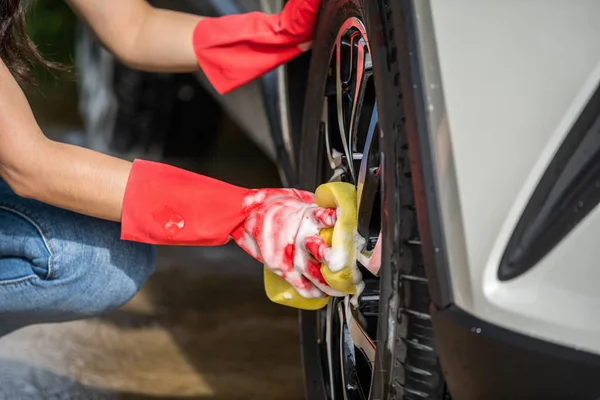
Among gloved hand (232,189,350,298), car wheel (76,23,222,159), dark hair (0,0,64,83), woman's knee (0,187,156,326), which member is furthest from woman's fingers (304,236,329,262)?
car wheel (76,23,222,159)

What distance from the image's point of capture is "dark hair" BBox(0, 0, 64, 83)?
1.45 meters

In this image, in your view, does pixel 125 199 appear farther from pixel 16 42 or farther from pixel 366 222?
pixel 16 42

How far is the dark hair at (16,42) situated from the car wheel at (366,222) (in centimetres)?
51

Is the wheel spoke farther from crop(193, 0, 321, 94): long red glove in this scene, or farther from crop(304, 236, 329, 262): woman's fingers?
crop(304, 236, 329, 262): woman's fingers

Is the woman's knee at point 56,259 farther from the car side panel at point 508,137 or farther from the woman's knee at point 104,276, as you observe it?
the car side panel at point 508,137

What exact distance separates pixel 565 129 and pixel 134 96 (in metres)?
2.05

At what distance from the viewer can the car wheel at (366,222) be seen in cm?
95

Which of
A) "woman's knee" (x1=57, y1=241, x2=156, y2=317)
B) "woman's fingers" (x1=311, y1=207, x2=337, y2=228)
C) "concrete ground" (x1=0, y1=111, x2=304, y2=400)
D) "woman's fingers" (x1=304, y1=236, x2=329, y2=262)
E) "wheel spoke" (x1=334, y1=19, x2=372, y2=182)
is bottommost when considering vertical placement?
"concrete ground" (x1=0, y1=111, x2=304, y2=400)

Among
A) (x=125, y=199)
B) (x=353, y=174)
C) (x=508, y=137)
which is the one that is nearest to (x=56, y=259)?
(x=125, y=199)

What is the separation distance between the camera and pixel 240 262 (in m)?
2.43

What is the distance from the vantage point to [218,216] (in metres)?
1.25

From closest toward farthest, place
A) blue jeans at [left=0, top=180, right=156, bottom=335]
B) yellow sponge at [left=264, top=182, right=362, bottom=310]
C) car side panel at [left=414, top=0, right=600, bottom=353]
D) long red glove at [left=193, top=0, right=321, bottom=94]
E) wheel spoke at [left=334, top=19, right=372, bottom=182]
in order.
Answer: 1. car side panel at [left=414, top=0, right=600, bottom=353]
2. yellow sponge at [left=264, top=182, right=362, bottom=310]
3. wheel spoke at [left=334, top=19, right=372, bottom=182]
4. blue jeans at [left=0, top=180, right=156, bottom=335]
5. long red glove at [left=193, top=0, right=321, bottom=94]

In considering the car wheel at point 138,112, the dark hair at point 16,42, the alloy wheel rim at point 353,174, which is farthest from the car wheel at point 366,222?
the car wheel at point 138,112

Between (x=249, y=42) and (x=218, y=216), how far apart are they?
45 centimetres
